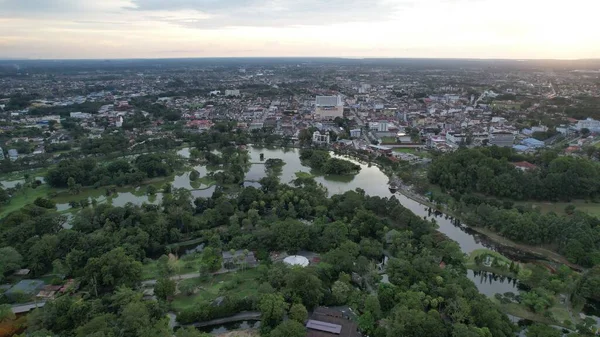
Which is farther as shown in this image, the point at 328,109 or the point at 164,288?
the point at 328,109

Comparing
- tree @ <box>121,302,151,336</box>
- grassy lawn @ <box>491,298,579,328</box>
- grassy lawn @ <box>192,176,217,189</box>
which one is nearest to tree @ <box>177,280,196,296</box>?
tree @ <box>121,302,151,336</box>

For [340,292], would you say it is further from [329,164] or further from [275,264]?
[329,164]

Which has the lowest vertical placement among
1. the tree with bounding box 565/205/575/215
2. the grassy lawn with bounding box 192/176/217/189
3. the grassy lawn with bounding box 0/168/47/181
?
the grassy lawn with bounding box 192/176/217/189

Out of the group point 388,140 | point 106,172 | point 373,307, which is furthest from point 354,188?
point 106,172

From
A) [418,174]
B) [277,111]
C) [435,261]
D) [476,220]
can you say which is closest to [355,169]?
[418,174]

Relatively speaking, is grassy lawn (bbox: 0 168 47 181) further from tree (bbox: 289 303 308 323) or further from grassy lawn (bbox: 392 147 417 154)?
grassy lawn (bbox: 392 147 417 154)

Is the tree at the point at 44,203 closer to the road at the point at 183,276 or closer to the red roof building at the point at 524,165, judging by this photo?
the road at the point at 183,276

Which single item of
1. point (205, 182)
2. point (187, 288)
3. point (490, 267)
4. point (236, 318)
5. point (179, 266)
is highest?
point (187, 288)
